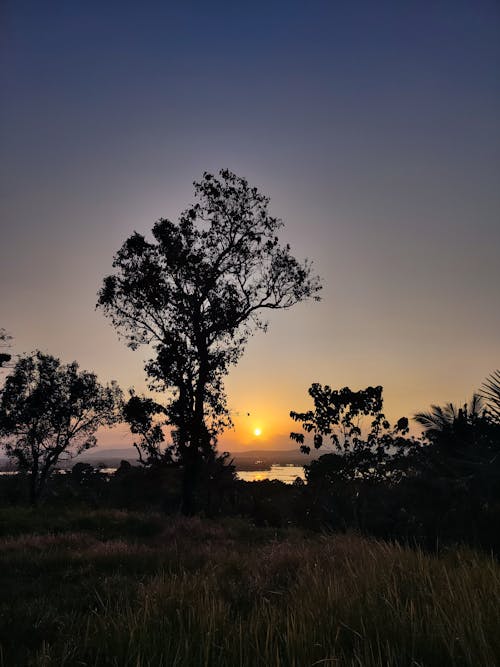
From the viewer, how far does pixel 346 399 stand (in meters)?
27.6

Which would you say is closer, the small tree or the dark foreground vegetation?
the dark foreground vegetation

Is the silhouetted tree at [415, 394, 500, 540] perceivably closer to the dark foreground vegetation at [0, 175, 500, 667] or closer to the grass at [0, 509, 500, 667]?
the dark foreground vegetation at [0, 175, 500, 667]

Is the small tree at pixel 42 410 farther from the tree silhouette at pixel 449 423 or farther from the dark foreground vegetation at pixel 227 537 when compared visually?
the tree silhouette at pixel 449 423

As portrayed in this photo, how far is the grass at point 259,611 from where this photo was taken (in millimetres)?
3287

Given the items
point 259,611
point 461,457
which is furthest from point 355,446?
point 259,611

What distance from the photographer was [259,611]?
4156 millimetres

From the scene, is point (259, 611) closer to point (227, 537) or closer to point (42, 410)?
point (227, 537)

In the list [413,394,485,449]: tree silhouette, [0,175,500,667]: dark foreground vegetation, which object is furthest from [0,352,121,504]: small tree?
[413,394,485,449]: tree silhouette

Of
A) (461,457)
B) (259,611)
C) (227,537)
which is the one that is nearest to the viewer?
(259,611)

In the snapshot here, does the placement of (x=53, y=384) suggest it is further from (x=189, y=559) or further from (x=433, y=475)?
(x=189, y=559)

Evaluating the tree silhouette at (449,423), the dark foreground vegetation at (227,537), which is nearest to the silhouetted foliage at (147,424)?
the dark foreground vegetation at (227,537)

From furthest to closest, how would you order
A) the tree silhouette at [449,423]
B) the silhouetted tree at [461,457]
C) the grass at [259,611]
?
the tree silhouette at [449,423], the silhouetted tree at [461,457], the grass at [259,611]

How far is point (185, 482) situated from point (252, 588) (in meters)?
16.7

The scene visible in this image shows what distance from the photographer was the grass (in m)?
3.29
